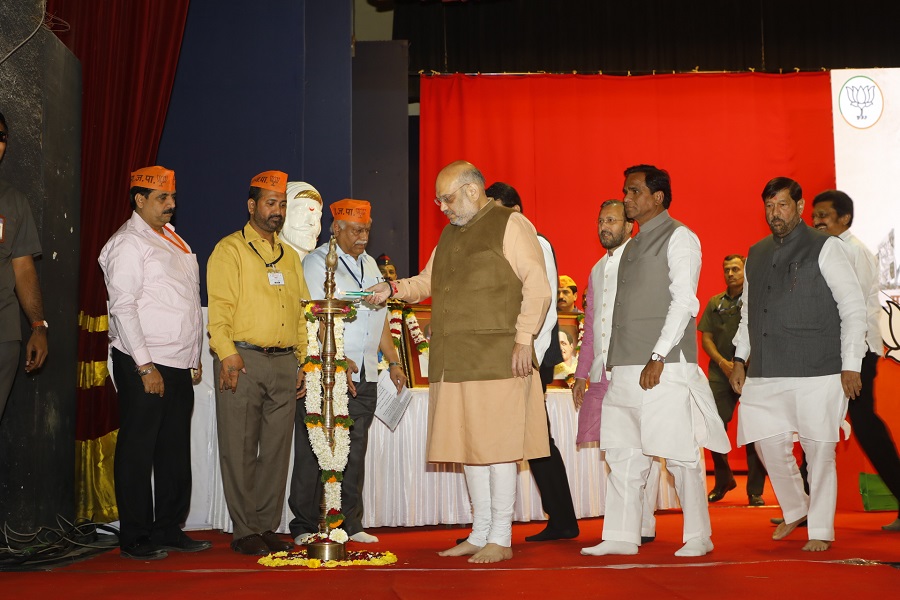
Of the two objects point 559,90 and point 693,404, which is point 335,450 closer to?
point 693,404

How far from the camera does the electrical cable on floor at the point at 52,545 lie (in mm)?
4066

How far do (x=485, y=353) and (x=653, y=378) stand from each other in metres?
0.74

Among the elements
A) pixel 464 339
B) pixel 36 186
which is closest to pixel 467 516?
pixel 464 339

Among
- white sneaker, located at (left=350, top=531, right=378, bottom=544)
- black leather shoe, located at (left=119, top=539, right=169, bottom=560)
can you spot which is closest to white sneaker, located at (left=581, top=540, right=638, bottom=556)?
white sneaker, located at (left=350, top=531, right=378, bottom=544)

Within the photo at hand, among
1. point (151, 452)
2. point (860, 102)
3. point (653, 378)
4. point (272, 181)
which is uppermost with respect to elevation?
point (860, 102)

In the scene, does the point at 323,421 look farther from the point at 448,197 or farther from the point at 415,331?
the point at 415,331

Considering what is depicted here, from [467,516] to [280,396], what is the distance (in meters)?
1.60

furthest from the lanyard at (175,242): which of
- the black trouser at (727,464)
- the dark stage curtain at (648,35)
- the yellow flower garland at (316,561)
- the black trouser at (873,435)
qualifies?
the dark stage curtain at (648,35)

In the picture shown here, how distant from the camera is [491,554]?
404 centimetres

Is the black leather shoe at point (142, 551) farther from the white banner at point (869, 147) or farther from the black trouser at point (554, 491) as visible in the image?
the white banner at point (869, 147)

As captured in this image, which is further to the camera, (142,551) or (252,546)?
(252,546)

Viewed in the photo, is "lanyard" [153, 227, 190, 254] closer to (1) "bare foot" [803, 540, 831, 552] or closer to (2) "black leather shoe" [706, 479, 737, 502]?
(1) "bare foot" [803, 540, 831, 552]

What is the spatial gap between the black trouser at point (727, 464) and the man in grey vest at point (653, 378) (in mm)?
2510

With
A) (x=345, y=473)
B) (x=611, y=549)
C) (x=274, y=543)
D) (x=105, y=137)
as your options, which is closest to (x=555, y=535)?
(x=611, y=549)
